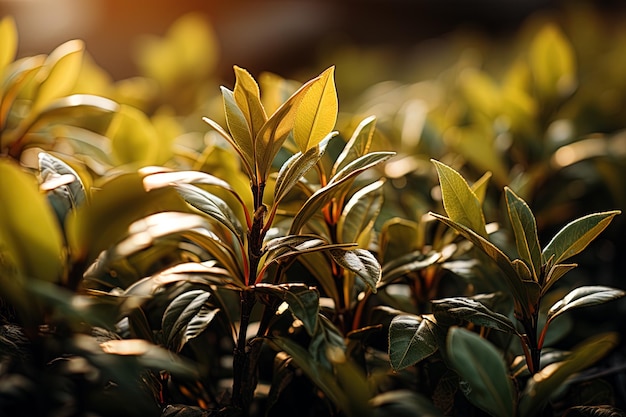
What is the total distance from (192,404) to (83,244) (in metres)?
0.24

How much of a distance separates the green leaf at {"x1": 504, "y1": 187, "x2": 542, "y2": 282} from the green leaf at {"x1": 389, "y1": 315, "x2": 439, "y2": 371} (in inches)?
4.7

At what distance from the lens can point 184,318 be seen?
0.64 m

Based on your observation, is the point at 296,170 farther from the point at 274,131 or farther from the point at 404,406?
the point at 404,406

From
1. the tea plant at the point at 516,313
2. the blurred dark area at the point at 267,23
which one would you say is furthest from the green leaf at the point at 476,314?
the blurred dark area at the point at 267,23

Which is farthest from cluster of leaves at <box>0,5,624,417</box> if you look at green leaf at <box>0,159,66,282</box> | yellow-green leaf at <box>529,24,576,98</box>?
yellow-green leaf at <box>529,24,576,98</box>

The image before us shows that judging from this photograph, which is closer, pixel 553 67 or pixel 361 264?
pixel 361 264

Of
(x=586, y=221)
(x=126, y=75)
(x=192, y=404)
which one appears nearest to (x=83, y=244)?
(x=192, y=404)

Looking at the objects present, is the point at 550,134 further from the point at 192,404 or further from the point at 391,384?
the point at 192,404

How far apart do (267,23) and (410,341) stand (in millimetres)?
3017

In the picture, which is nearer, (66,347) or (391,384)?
(66,347)

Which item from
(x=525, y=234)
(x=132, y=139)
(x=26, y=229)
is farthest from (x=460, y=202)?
(x=132, y=139)

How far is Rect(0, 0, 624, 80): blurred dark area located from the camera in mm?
2879

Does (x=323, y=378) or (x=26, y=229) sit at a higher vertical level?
(x=26, y=229)

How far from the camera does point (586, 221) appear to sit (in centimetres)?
67
